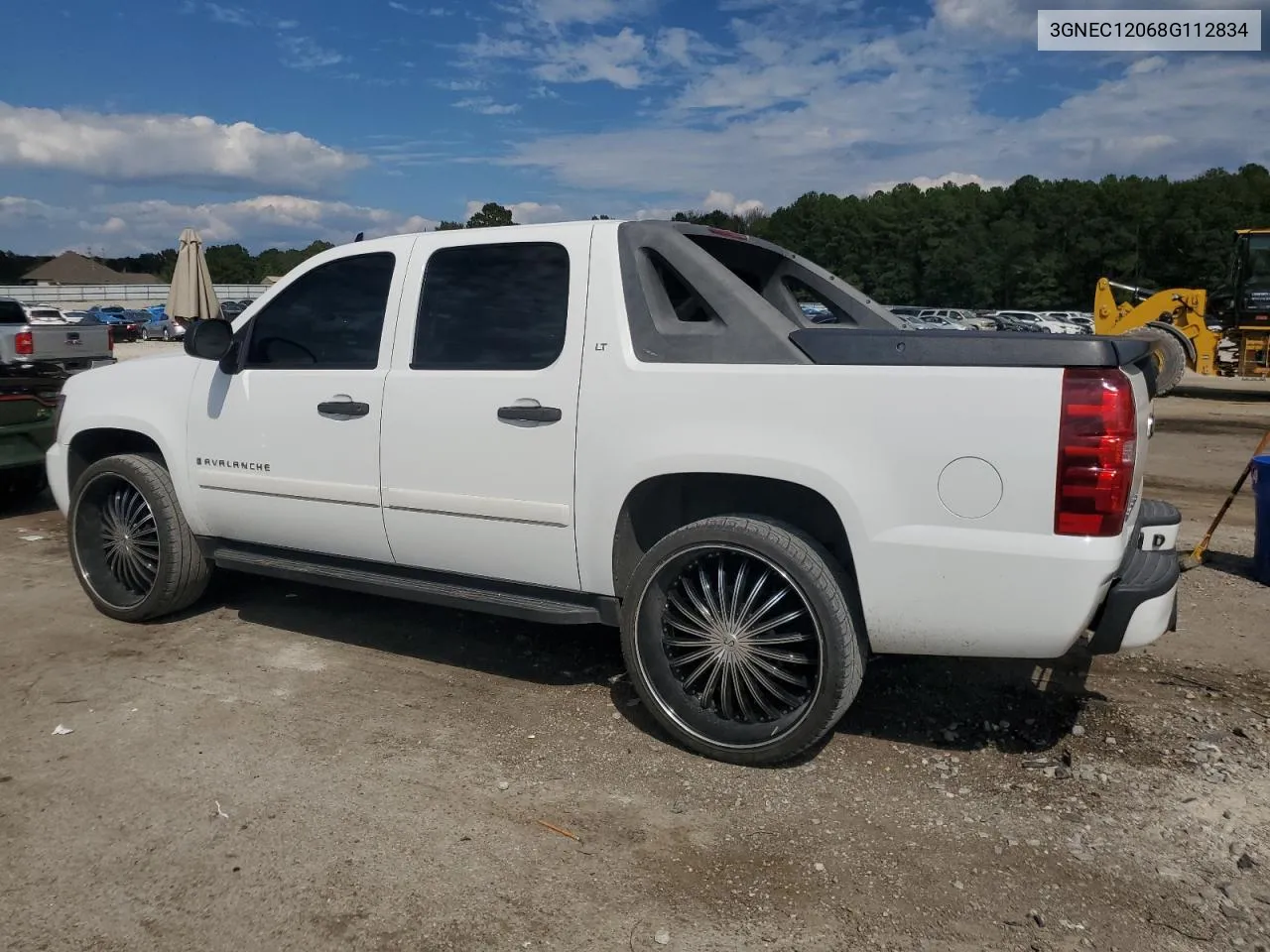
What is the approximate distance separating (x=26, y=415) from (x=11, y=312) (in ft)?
12.0

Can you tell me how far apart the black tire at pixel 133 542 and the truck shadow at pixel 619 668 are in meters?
0.38

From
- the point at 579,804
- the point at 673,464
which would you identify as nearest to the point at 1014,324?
the point at 673,464

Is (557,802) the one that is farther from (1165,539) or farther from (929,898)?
(1165,539)

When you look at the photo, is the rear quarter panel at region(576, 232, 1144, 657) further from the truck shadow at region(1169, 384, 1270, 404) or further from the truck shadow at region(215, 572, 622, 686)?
the truck shadow at region(1169, 384, 1270, 404)

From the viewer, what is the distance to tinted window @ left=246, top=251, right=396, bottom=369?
14.7 ft

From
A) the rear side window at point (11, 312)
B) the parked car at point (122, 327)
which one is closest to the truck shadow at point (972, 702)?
the rear side window at point (11, 312)

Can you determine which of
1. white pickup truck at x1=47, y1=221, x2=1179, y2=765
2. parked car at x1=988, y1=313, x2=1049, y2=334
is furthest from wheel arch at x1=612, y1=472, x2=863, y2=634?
parked car at x1=988, y1=313, x2=1049, y2=334

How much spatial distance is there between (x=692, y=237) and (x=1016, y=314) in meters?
44.4

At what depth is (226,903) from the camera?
2.86m

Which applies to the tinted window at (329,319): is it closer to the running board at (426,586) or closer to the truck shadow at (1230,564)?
the running board at (426,586)

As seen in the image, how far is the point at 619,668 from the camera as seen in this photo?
470cm

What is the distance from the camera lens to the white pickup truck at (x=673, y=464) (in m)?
3.14

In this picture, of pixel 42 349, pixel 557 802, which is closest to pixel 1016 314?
pixel 42 349

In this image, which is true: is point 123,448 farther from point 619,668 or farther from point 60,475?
point 619,668
